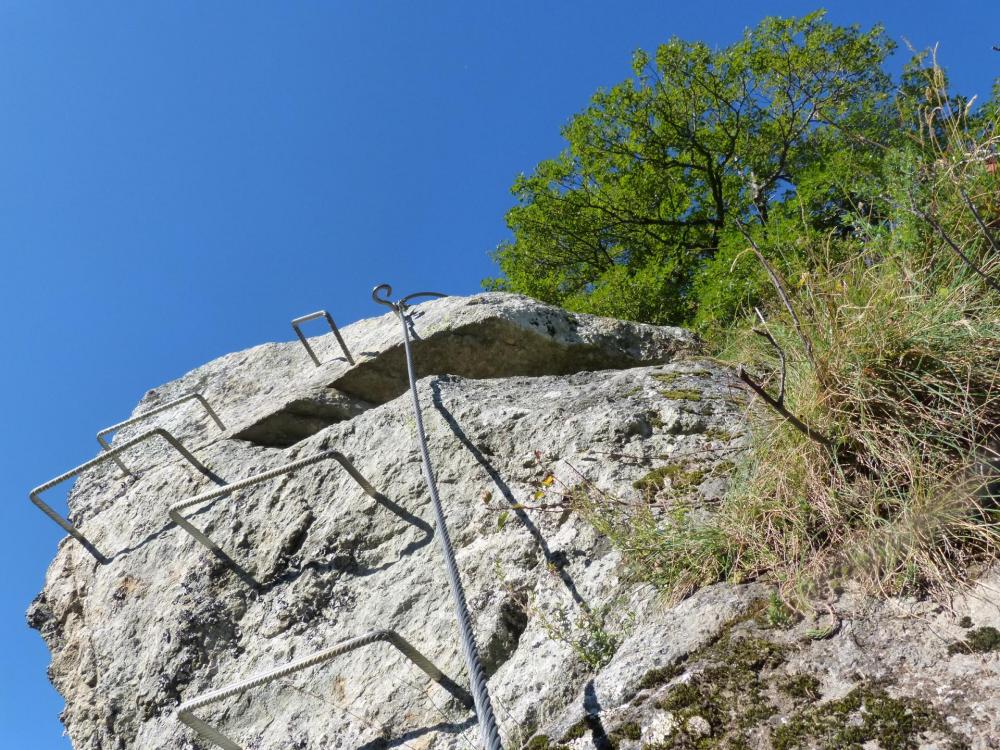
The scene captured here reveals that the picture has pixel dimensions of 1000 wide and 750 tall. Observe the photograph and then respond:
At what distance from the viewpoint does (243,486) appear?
11.2 feet

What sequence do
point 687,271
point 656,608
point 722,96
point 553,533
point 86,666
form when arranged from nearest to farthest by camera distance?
point 656,608 → point 553,533 → point 86,666 → point 687,271 → point 722,96

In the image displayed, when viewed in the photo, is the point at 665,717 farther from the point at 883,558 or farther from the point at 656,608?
the point at 883,558

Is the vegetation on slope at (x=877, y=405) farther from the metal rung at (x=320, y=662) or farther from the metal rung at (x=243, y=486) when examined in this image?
the metal rung at (x=243, y=486)

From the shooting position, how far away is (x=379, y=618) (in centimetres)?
309

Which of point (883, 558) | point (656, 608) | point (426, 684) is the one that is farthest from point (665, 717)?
point (426, 684)

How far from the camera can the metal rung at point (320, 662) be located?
8.02 feet

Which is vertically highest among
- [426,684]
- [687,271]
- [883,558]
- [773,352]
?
[687,271]

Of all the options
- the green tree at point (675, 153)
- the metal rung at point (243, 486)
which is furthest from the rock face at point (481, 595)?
the green tree at point (675, 153)

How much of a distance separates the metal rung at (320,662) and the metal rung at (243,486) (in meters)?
0.99

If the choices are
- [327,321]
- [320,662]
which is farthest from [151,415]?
[320,662]

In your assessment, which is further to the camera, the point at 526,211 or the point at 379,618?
the point at 526,211

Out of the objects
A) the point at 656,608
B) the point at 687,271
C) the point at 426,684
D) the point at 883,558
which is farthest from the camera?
the point at 687,271

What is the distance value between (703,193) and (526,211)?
388 cm

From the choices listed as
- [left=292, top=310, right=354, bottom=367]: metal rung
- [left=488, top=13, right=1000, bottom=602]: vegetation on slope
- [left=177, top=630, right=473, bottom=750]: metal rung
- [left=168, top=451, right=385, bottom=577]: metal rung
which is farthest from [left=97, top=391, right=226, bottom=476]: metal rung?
[left=488, top=13, right=1000, bottom=602]: vegetation on slope
